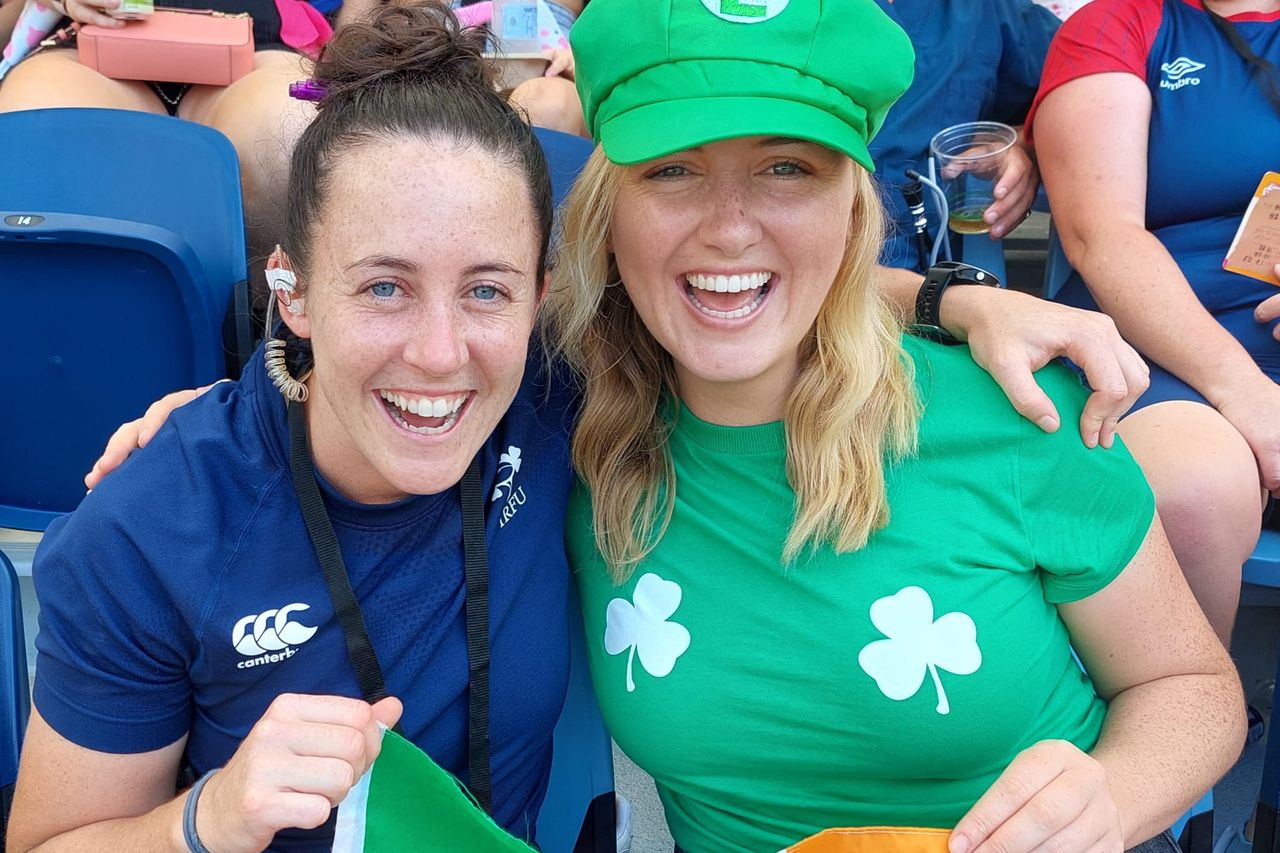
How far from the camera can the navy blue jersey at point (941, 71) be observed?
2.92m

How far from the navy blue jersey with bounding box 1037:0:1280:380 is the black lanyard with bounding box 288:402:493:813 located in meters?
A: 1.72

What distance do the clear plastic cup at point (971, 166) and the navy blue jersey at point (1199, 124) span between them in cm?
27

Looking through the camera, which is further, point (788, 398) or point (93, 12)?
point (93, 12)

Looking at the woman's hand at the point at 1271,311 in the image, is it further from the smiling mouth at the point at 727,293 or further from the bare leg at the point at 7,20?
the bare leg at the point at 7,20

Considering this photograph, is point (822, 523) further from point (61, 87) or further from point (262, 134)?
point (61, 87)

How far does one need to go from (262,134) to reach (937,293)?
1.55 meters

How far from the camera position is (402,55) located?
1.46 meters

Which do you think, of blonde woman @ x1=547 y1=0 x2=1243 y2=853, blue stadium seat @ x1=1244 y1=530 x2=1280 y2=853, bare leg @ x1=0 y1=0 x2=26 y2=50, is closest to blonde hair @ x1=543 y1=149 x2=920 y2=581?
blonde woman @ x1=547 y1=0 x2=1243 y2=853

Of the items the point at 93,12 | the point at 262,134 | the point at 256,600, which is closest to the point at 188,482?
the point at 256,600

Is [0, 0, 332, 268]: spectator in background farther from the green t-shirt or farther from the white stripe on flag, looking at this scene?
the white stripe on flag

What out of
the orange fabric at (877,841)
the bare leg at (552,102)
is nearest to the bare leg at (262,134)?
the bare leg at (552,102)

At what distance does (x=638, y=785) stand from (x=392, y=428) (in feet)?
4.91

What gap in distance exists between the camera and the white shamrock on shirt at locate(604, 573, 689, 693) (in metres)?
1.55

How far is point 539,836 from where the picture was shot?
186 cm
